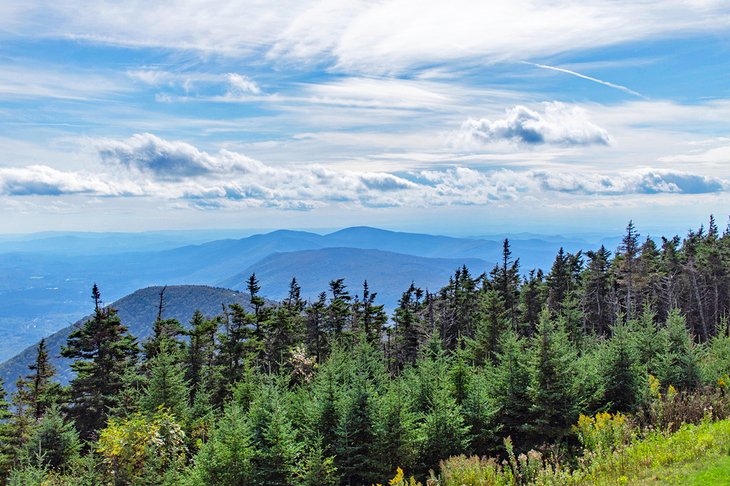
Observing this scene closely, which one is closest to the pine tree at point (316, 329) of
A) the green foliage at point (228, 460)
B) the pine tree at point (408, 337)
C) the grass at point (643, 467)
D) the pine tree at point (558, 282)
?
the pine tree at point (408, 337)

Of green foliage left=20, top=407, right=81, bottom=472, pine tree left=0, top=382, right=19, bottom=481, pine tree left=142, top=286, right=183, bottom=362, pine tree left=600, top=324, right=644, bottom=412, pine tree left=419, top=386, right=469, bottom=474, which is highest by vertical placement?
pine tree left=600, top=324, right=644, bottom=412

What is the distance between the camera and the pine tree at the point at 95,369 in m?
41.1

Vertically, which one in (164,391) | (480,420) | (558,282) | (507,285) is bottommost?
(164,391)

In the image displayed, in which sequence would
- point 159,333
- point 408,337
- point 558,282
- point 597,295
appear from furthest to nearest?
point 558,282 → point 597,295 → point 408,337 → point 159,333

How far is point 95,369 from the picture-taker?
41344 millimetres

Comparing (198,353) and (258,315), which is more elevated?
(258,315)

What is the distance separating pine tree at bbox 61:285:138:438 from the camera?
135 ft

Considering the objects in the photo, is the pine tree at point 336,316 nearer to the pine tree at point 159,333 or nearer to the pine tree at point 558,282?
the pine tree at point 159,333

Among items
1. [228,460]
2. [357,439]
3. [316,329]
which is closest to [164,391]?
[228,460]

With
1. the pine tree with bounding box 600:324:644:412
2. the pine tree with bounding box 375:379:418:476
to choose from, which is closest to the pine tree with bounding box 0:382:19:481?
the pine tree with bounding box 375:379:418:476

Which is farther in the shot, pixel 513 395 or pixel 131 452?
pixel 513 395

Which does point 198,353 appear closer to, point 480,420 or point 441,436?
point 441,436

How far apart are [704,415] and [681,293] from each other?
58277mm

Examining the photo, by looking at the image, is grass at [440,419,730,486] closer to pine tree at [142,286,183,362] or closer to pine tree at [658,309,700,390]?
pine tree at [658,309,700,390]
